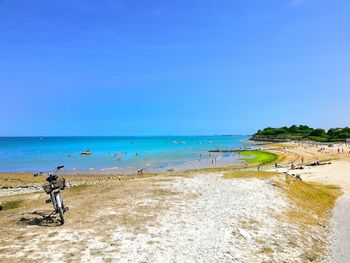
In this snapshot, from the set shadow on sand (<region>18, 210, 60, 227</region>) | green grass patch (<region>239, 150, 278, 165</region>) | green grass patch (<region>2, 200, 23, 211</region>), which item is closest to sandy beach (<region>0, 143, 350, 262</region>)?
shadow on sand (<region>18, 210, 60, 227</region>)

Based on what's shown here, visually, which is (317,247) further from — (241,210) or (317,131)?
(317,131)

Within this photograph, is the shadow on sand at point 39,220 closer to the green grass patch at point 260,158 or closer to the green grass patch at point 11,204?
the green grass patch at point 11,204

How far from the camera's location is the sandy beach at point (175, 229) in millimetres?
10508

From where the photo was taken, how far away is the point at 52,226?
41.6ft

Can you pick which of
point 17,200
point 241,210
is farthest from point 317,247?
point 17,200

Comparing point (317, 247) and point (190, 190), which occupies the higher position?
point (190, 190)

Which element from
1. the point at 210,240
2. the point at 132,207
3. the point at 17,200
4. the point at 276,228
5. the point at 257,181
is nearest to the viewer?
the point at 210,240

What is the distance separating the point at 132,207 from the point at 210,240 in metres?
5.02

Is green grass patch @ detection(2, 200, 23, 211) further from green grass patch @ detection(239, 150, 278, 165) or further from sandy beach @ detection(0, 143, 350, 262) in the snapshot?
green grass patch @ detection(239, 150, 278, 165)

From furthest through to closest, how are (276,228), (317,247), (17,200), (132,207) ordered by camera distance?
(17,200) → (132,207) → (276,228) → (317,247)

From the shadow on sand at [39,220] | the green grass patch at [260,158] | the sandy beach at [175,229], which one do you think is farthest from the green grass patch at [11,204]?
the green grass patch at [260,158]

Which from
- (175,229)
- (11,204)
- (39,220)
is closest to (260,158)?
(11,204)

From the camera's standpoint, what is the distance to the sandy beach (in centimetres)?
1051

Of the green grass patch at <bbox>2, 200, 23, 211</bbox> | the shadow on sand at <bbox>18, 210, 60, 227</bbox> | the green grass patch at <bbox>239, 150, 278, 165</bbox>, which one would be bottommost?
the green grass patch at <bbox>239, 150, 278, 165</bbox>
